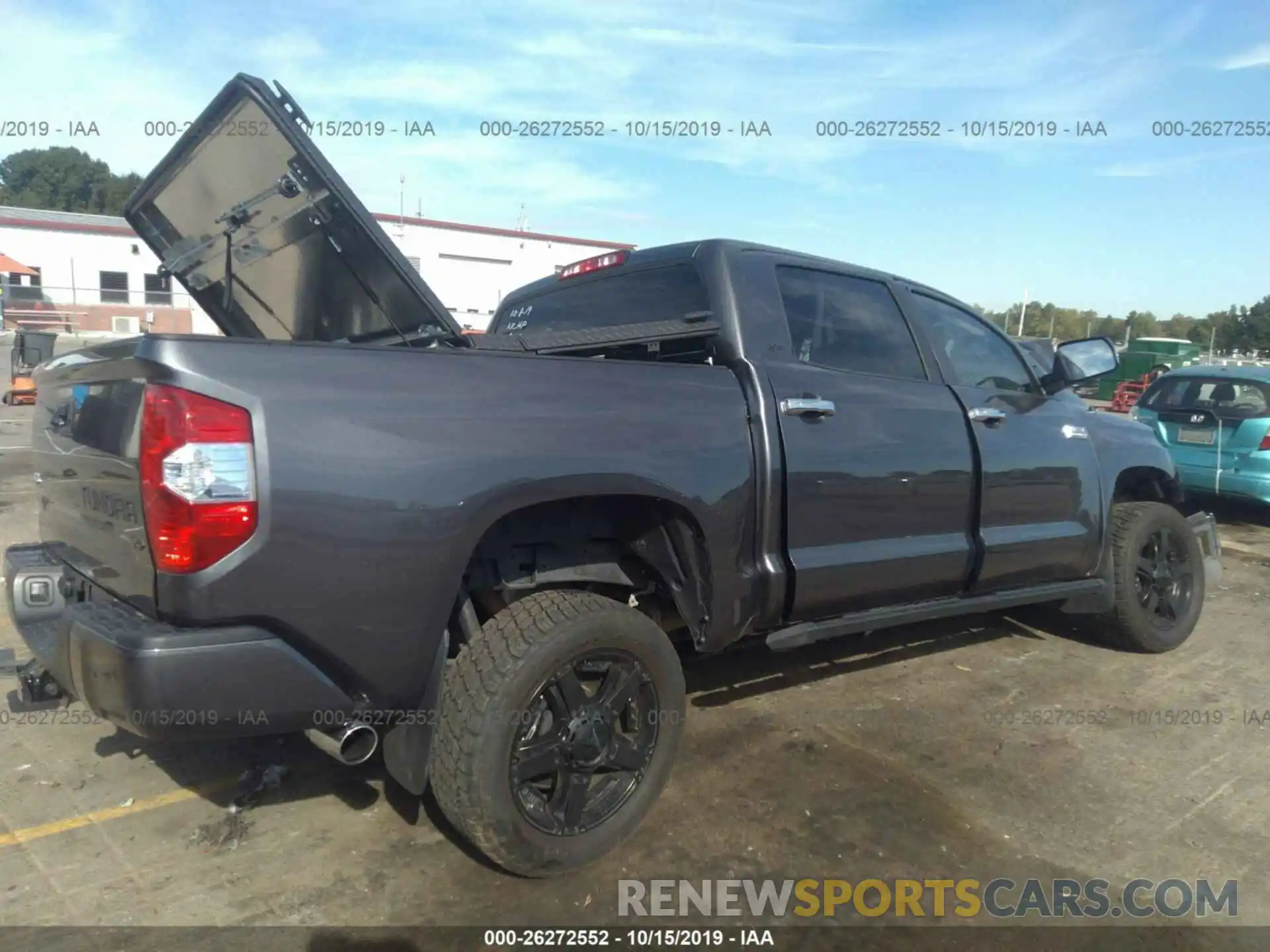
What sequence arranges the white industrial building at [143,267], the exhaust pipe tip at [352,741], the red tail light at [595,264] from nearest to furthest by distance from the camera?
the exhaust pipe tip at [352,741], the red tail light at [595,264], the white industrial building at [143,267]

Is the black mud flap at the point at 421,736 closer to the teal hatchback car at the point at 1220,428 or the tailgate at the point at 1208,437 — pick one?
the teal hatchback car at the point at 1220,428

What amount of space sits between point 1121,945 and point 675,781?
148cm

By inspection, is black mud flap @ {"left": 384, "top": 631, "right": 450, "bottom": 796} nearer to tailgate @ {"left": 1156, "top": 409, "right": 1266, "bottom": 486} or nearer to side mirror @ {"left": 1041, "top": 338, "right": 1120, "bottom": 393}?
side mirror @ {"left": 1041, "top": 338, "right": 1120, "bottom": 393}

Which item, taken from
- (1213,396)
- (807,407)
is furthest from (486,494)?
(1213,396)

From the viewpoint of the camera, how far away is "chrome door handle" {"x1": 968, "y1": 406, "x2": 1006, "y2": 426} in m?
4.08

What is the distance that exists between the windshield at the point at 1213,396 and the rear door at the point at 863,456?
6.24 m

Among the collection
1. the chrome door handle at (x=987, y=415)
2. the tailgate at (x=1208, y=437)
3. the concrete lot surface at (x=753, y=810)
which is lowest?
the concrete lot surface at (x=753, y=810)

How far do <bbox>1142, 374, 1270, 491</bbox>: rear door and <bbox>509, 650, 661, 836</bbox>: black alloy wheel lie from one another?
7.92m

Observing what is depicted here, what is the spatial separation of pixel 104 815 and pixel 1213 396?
31.9ft

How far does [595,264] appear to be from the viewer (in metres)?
4.16

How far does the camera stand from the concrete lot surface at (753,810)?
105 inches

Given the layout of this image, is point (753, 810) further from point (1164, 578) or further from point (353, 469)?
point (1164, 578)

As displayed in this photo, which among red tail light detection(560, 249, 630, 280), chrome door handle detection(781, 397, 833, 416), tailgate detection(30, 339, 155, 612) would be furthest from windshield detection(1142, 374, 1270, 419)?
tailgate detection(30, 339, 155, 612)

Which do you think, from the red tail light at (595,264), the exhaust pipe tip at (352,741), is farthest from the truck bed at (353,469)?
the red tail light at (595,264)
